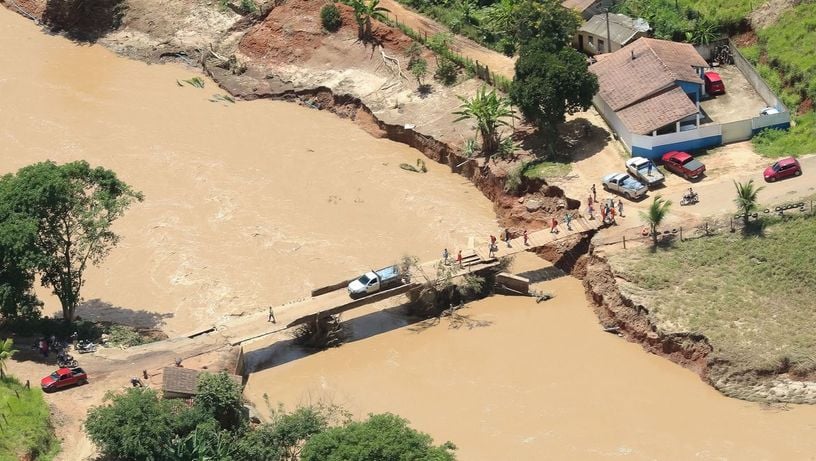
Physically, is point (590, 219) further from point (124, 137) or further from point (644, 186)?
point (124, 137)

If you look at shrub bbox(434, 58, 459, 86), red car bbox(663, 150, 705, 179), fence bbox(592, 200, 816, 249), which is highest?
shrub bbox(434, 58, 459, 86)

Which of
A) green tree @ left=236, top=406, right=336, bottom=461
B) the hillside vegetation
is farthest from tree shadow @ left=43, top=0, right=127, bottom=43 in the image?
green tree @ left=236, top=406, right=336, bottom=461

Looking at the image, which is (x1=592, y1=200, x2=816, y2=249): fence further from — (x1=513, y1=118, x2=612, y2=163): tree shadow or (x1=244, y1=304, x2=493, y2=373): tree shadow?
(x1=513, y1=118, x2=612, y2=163): tree shadow

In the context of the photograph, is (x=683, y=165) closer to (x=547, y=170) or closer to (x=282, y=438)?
(x=547, y=170)

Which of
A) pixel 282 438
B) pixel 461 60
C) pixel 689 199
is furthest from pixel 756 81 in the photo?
pixel 282 438

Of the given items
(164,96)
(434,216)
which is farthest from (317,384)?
(164,96)

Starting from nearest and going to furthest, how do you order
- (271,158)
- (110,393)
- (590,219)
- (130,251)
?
A: (110,393)
(590,219)
(130,251)
(271,158)
